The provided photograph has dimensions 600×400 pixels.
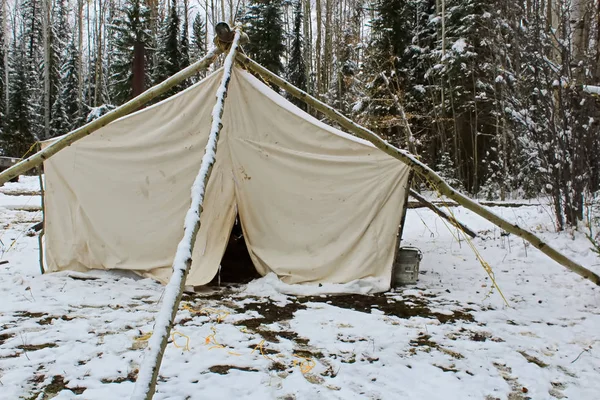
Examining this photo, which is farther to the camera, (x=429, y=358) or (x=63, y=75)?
(x=63, y=75)

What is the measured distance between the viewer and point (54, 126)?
27000mm

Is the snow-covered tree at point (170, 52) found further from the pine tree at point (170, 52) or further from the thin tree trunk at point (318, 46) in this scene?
the thin tree trunk at point (318, 46)

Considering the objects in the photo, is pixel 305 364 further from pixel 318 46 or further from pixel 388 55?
pixel 318 46

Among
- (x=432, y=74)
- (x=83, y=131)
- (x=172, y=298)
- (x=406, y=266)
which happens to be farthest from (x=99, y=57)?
(x=172, y=298)

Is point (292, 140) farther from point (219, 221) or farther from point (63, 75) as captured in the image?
point (63, 75)

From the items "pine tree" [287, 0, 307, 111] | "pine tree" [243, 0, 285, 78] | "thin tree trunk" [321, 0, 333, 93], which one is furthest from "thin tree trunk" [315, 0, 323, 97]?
"pine tree" [243, 0, 285, 78]

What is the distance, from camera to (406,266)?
4871 mm

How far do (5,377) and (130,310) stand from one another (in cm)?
134

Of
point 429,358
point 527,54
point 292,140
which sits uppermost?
point 527,54

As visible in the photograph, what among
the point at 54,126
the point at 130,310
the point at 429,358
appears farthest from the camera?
the point at 54,126

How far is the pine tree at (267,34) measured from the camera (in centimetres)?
2105

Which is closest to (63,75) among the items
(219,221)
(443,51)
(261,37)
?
(261,37)

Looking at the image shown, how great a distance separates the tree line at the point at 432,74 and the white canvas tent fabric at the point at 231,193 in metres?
2.59

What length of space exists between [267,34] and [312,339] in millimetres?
20554
